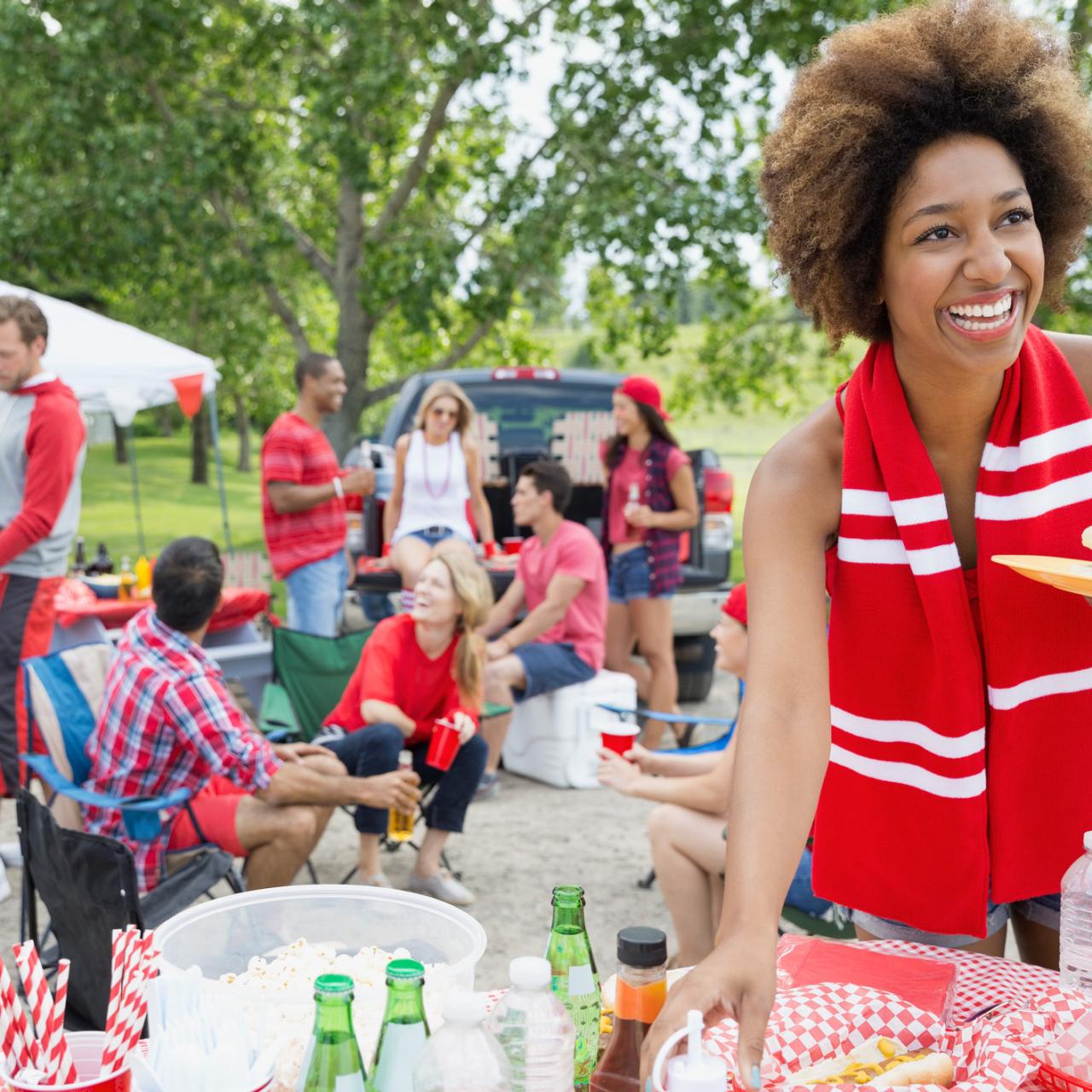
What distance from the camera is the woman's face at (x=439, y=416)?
644 cm

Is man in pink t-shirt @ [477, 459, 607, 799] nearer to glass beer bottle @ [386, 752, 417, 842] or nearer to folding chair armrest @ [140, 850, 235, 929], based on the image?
glass beer bottle @ [386, 752, 417, 842]

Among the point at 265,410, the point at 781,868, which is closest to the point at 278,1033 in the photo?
the point at 781,868

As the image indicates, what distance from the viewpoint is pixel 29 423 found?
4398 mm

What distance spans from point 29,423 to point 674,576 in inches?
123

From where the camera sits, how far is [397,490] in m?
6.59

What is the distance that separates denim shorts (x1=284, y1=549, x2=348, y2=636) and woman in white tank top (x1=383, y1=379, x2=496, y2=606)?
0.34m

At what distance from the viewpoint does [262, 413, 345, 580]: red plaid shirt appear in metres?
6.19

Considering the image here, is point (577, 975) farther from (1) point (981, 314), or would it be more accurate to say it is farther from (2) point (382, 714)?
(2) point (382, 714)

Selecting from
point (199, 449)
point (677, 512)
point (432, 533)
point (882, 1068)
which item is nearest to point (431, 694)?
point (432, 533)

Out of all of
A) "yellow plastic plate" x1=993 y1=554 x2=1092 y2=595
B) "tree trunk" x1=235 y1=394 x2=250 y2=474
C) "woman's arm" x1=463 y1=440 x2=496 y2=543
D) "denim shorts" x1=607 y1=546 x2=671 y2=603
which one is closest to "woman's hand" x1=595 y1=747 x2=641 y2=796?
"yellow plastic plate" x1=993 y1=554 x2=1092 y2=595

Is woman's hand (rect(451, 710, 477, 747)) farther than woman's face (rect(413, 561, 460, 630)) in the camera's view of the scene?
No

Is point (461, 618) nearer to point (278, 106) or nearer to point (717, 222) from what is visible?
point (717, 222)

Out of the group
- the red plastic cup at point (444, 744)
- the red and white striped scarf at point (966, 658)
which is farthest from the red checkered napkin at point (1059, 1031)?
the red plastic cup at point (444, 744)

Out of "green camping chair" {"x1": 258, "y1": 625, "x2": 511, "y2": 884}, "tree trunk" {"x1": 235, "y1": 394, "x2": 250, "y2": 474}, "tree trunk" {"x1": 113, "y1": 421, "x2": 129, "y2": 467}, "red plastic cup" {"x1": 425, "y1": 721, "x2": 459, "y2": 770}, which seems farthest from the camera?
"tree trunk" {"x1": 113, "y1": 421, "x2": 129, "y2": 467}
